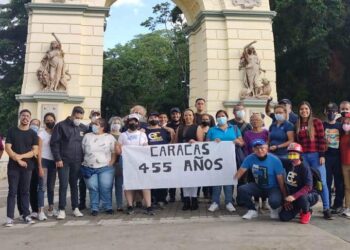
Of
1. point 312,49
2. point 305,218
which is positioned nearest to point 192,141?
point 305,218

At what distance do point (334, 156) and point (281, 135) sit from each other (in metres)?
0.91

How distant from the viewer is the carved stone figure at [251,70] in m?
14.8

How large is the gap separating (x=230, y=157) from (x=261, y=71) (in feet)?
25.5

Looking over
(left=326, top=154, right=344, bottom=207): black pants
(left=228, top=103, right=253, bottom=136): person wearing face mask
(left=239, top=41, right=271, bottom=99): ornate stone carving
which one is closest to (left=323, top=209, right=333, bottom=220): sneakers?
(left=326, top=154, right=344, bottom=207): black pants

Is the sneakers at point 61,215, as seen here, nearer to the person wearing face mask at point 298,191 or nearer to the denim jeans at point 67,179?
the denim jeans at point 67,179

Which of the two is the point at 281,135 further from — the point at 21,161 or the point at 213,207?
the point at 21,161

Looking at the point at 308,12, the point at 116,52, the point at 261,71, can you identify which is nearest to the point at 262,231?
the point at 261,71

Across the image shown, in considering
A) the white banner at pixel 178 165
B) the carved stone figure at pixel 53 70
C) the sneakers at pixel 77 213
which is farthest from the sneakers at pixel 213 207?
the carved stone figure at pixel 53 70

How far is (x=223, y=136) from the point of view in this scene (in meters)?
7.97

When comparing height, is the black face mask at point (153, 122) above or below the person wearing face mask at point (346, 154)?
above

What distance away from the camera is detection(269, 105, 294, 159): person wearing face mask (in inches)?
292

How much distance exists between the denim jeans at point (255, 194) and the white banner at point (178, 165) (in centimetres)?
79

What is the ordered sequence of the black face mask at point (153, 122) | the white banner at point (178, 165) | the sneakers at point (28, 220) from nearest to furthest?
the sneakers at point (28, 220)
the white banner at point (178, 165)
the black face mask at point (153, 122)

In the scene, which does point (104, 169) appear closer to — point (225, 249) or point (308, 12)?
point (225, 249)
